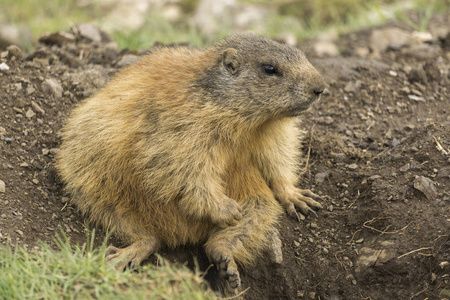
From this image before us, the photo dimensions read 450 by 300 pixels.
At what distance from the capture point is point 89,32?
7.37 meters

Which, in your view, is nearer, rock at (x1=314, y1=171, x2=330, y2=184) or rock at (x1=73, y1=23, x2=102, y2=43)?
rock at (x1=314, y1=171, x2=330, y2=184)

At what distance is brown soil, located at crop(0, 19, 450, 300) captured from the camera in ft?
15.4

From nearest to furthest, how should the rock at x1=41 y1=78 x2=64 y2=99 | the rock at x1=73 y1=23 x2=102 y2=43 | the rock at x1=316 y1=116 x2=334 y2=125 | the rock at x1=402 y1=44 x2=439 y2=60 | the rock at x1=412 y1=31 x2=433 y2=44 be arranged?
the rock at x1=41 y1=78 x2=64 y2=99 → the rock at x1=316 y1=116 x2=334 y2=125 → the rock at x1=73 y1=23 x2=102 y2=43 → the rock at x1=402 y1=44 x2=439 y2=60 → the rock at x1=412 y1=31 x2=433 y2=44

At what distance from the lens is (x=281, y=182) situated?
5.42 metres

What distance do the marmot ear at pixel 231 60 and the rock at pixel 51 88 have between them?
2189 mm

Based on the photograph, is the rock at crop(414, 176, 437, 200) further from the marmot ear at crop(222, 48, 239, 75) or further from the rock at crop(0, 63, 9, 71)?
the rock at crop(0, 63, 9, 71)

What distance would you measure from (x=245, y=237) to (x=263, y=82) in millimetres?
1361

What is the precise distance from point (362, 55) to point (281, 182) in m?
3.10

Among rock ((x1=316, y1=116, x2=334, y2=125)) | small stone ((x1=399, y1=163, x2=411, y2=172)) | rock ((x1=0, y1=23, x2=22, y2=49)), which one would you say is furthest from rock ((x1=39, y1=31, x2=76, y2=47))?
small stone ((x1=399, y1=163, x2=411, y2=172))

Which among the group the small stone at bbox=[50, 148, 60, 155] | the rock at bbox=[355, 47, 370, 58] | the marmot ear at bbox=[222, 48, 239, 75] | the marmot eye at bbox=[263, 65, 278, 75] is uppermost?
the marmot ear at bbox=[222, 48, 239, 75]

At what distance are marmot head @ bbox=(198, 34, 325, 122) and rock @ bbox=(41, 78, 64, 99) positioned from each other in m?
2.02

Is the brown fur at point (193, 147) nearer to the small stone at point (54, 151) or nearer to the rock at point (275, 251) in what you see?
the rock at point (275, 251)

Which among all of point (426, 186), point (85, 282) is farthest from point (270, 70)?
point (85, 282)

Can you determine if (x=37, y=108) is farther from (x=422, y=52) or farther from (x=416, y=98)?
(x=422, y=52)
